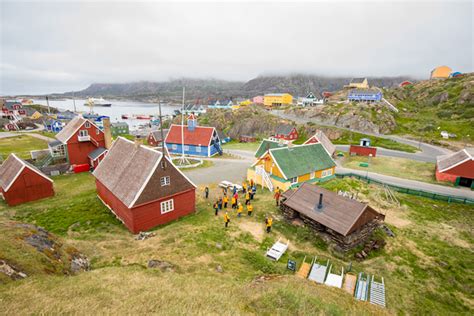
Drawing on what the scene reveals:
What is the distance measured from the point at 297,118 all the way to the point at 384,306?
256ft

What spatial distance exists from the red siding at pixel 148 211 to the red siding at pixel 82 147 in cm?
1888

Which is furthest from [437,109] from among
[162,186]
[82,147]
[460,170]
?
[82,147]

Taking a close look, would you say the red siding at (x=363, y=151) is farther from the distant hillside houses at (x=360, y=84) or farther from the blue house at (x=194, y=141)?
the distant hillside houses at (x=360, y=84)

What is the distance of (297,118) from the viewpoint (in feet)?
279

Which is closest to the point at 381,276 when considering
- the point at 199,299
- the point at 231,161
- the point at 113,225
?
the point at 199,299

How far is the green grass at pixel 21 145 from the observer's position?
48.1m

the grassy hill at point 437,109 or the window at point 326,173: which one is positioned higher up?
the grassy hill at point 437,109

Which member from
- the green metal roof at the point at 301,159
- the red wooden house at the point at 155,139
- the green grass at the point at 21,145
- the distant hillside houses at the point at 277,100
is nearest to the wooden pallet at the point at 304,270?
the green metal roof at the point at 301,159

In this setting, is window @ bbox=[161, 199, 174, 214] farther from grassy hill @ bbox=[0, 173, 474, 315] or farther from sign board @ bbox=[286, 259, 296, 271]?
sign board @ bbox=[286, 259, 296, 271]

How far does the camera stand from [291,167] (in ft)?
95.6

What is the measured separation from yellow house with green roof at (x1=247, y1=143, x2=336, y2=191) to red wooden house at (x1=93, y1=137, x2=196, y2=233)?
11527mm

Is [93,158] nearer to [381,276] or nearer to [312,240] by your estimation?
[312,240]

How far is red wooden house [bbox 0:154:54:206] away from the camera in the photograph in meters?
24.7

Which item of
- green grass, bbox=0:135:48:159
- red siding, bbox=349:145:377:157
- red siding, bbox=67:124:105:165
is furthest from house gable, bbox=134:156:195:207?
green grass, bbox=0:135:48:159
